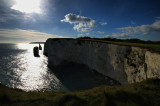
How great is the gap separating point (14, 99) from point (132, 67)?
654 inches

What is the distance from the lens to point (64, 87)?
1948 cm

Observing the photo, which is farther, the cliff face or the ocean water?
the ocean water

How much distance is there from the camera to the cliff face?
489 inches

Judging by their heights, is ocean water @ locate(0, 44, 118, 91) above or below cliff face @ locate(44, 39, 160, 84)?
below

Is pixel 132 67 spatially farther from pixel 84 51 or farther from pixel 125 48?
pixel 84 51

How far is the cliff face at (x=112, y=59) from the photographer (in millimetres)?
12427

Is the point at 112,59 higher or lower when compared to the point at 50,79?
higher

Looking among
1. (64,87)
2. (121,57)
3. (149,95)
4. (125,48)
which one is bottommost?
(64,87)

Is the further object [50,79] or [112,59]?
[50,79]

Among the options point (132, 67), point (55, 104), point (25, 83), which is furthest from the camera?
point (25, 83)

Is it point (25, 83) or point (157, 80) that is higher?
point (157, 80)

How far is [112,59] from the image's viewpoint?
20859 mm

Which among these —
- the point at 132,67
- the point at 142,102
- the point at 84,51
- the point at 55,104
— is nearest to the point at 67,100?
the point at 55,104

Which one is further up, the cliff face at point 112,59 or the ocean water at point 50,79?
the cliff face at point 112,59
